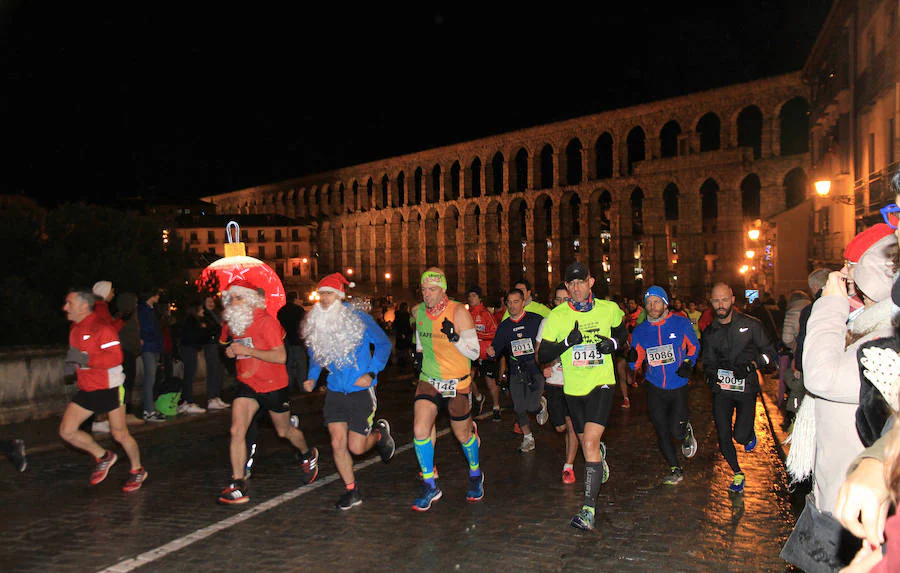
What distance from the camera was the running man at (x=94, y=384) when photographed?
7.00 m

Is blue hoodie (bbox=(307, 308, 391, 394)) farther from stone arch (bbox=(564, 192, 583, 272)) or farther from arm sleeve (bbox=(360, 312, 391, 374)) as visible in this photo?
stone arch (bbox=(564, 192, 583, 272))

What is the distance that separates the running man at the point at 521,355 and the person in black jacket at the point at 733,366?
241 centimetres

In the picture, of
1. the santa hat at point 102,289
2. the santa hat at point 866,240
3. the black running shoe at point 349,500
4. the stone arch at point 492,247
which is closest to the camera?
the santa hat at point 866,240

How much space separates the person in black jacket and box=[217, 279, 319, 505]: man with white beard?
13.8 ft

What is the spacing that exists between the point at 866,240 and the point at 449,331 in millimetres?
3632

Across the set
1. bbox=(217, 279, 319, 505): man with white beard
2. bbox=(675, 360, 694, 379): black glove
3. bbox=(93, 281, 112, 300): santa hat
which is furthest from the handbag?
bbox=(93, 281, 112, 300): santa hat

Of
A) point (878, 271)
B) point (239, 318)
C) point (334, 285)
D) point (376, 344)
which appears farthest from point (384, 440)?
point (878, 271)

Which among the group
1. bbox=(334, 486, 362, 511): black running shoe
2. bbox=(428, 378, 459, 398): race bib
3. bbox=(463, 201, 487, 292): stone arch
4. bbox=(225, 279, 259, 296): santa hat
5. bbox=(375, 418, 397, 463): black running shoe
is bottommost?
bbox=(334, 486, 362, 511): black running shoe

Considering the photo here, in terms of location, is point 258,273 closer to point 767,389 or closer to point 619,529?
point 619,529

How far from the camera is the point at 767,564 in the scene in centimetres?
495

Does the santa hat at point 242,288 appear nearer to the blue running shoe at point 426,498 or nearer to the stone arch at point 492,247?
the blue running shoe at point 426,498

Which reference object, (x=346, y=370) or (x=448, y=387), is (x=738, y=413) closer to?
(x=448, y=387)

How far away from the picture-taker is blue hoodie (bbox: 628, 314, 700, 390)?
7188 mm

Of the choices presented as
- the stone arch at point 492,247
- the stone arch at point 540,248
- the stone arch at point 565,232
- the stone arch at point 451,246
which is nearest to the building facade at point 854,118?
the stone arch at point 565,232
